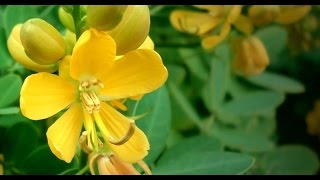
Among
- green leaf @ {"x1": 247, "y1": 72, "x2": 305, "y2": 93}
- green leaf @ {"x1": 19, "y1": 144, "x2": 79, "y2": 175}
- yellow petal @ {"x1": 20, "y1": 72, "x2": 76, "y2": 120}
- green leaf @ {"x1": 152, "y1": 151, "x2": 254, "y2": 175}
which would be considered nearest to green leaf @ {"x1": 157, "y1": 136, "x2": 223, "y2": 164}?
green leaf @ {"x1": 152, "y1": 151, "x2": 254, "y2": 175}

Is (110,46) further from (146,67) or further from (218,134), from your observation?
(218,134)

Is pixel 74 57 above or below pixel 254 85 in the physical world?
above

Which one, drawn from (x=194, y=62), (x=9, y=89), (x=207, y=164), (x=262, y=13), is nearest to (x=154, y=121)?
(x=207, y=164)

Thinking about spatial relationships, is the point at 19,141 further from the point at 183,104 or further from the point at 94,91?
the point at 183,104

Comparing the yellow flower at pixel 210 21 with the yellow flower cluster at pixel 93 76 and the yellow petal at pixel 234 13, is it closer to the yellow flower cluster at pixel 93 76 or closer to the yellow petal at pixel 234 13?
the yellow petal at pixel 234 13

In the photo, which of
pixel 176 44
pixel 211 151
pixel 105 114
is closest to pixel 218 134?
pixel 176 44
